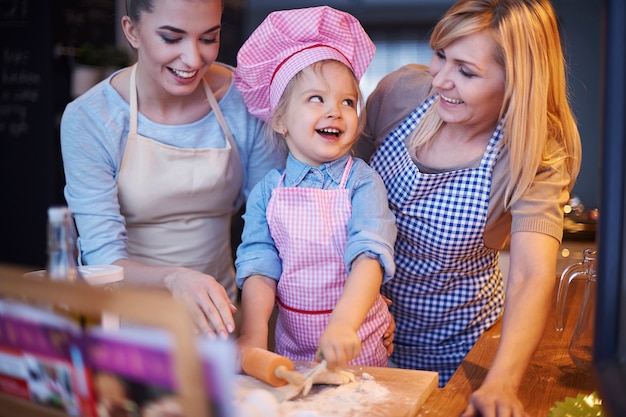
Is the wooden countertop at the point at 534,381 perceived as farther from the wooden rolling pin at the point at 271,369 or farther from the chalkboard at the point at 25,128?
the chalkboard at the point at 25,128

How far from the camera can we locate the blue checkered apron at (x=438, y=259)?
1318mm

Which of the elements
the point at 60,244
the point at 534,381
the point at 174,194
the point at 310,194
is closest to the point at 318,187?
the point at 310,194

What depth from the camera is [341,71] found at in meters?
1.25

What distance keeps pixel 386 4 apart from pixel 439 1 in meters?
0.29

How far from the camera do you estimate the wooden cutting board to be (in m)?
0.89

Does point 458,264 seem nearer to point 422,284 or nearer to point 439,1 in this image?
point 422,284

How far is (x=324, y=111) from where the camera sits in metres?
1.22

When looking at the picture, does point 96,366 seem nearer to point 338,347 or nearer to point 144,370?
point 144,370

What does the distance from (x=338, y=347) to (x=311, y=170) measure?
1.39 feet

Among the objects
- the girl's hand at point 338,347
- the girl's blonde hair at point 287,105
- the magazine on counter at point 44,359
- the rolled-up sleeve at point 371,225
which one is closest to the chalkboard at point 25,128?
the girl's blonde hair at point 287,105

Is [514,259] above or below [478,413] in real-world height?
above

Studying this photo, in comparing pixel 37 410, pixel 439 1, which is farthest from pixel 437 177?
pixel 439 1

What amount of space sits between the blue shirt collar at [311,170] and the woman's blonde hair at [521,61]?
27cm

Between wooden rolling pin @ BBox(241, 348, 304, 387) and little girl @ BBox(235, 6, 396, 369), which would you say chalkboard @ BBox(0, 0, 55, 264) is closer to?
little girl @ BBox(235, 6, 396, 369)
